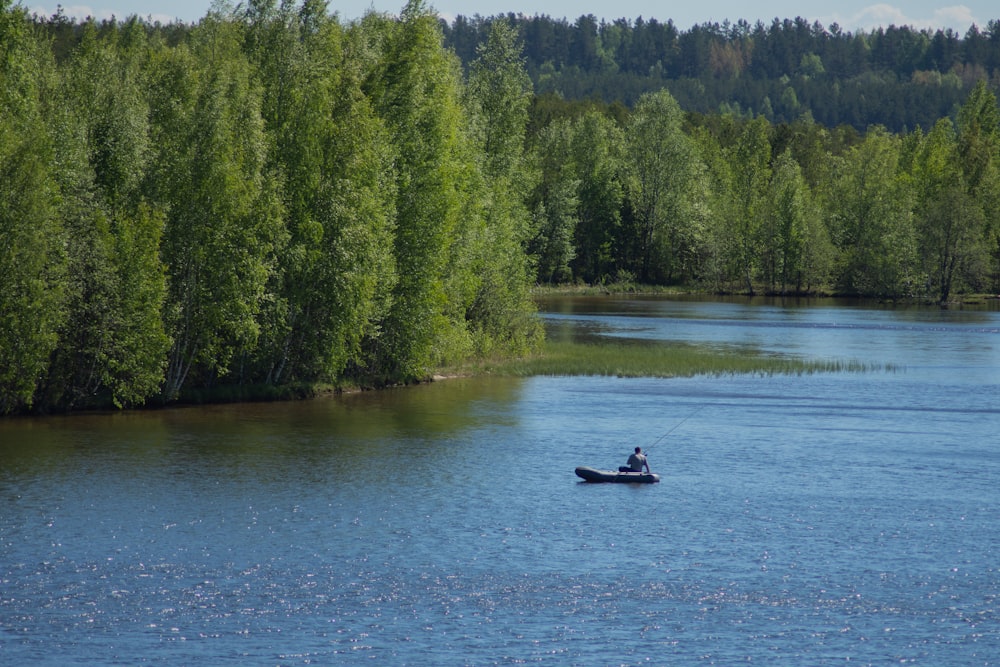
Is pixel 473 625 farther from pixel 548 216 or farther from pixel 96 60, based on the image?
pixel 548 216

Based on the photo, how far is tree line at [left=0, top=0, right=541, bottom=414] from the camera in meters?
52.6

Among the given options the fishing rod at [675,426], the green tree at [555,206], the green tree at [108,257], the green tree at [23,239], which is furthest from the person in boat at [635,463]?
the green tree at [555,206]

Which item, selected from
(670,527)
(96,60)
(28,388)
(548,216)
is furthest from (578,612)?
(548,216)

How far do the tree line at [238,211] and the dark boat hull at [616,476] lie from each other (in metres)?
20.4

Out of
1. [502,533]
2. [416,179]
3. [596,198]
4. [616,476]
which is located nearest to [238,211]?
[416,179]

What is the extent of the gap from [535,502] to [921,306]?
11678 centimetres

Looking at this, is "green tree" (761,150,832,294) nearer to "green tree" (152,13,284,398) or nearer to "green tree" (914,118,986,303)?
"green tree" (914,118,986,303)

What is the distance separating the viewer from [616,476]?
144 feet

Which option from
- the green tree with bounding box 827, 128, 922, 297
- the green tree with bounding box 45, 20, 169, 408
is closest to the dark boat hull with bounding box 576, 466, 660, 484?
the green tree with bounding box 45, 20, 169, 408

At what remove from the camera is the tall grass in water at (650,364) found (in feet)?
243

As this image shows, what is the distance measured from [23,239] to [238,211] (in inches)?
402

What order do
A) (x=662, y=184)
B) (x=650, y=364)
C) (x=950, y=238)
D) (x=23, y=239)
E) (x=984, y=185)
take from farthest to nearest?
(x=662, y=184) < (x=984, y=185) < (x=950, y=238) < (x=650, y=364) < (x=23, y=239)

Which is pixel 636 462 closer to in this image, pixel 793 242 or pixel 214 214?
pixel 214 214

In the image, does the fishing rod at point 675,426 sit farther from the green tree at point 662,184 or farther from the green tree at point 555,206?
the green tree at point 662,184
